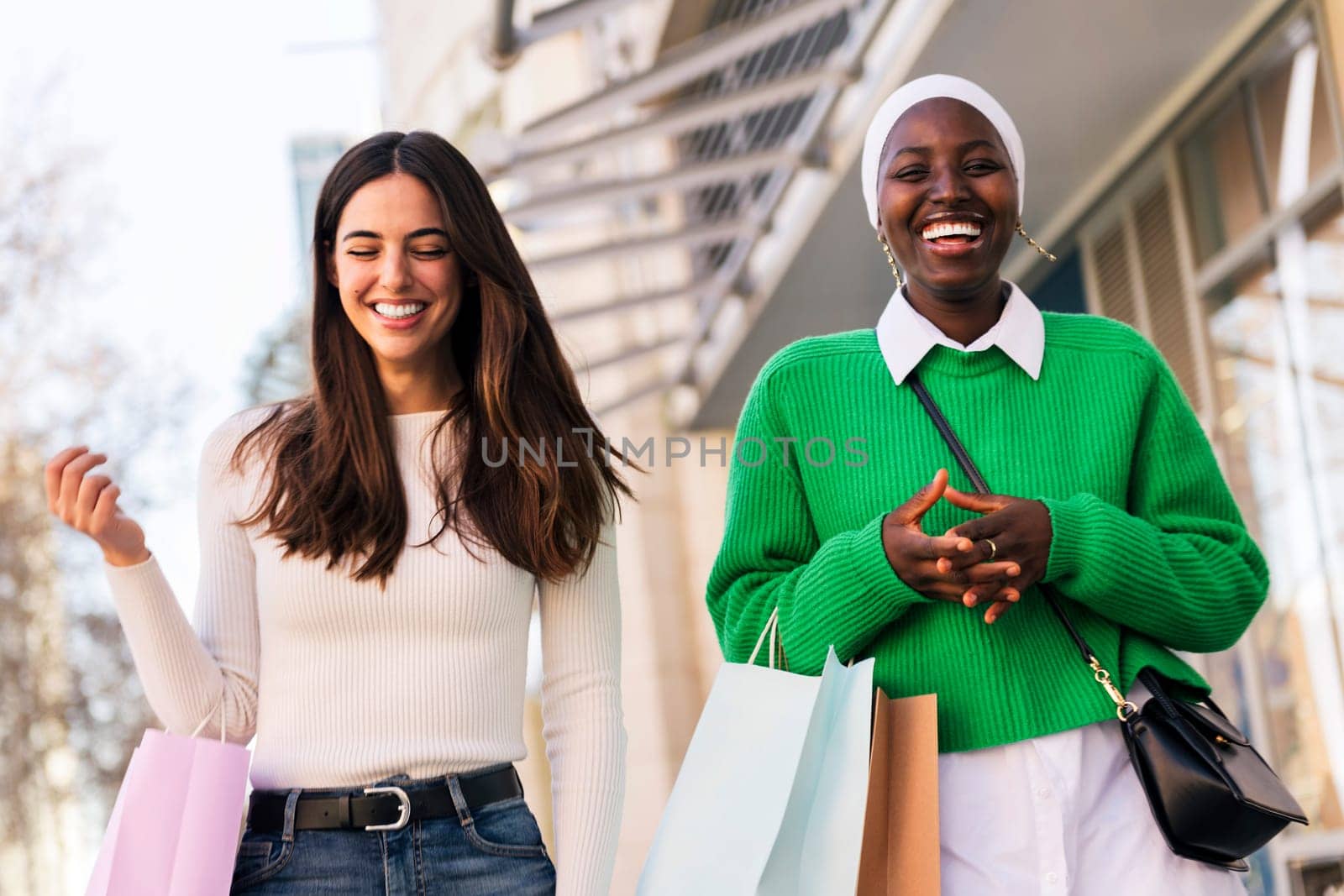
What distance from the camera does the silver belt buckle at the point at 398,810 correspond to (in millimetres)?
2385

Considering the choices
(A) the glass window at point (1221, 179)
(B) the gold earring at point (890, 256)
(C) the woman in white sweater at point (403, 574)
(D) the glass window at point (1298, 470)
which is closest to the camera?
(C) the woman in white sweater at point (403, 574)

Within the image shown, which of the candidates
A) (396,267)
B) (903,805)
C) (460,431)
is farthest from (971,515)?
(396,267)

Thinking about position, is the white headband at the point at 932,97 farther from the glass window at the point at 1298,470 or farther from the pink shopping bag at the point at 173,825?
the glass window at the point at 1298,470

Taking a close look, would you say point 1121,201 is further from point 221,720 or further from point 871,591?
point 221,720

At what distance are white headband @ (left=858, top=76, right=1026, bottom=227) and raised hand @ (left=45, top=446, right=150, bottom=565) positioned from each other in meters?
1.21

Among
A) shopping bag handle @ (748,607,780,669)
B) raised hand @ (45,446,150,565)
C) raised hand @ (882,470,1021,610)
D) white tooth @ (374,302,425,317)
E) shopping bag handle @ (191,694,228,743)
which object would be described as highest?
white tooth @ (374,302,425,317)

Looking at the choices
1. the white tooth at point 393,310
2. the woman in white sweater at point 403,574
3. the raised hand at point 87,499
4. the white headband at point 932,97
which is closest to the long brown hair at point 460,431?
the woman in white sweater at point 403,574

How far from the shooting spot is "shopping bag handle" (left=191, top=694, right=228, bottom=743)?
252cm

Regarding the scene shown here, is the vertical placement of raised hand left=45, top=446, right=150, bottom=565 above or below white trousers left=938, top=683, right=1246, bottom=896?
above

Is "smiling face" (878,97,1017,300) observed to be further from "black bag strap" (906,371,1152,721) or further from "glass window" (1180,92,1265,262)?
"glass window" (1180,92,1265,262)

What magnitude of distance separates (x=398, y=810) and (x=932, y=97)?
1.33m

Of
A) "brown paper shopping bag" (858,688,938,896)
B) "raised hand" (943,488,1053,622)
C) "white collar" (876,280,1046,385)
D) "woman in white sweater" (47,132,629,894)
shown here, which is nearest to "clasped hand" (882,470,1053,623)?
"raised hand" (943,488,1053,622)

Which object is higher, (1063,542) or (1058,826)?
(1063,542)

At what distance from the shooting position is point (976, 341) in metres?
2.53
